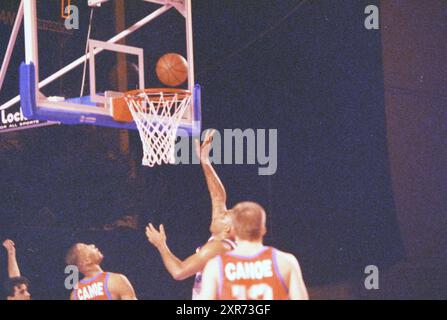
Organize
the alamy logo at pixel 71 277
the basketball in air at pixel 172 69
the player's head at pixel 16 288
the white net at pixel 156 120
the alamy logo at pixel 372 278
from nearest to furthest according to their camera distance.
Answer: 1. the white net at pixel 156 120
2. the player's head at pixel 16 288
3. the basketball in air at pixel 172 69
4. the alamy logo at pixel 372 278
5. the alamy logo at pixel 71 277

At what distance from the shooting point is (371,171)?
7.93m

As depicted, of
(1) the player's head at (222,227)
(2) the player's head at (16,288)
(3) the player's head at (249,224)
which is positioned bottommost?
(2) the player's head at (16,288)

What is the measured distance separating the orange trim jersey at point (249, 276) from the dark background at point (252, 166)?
3528 mm

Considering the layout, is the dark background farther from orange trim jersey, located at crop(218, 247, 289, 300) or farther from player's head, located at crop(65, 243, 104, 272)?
orange trim jersey, located at crop(218, 247, 289, 300)

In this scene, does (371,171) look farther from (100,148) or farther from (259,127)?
(100,148)

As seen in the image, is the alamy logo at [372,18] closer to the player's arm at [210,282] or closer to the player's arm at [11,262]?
the player's arm at [11,262]

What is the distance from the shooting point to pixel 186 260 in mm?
5820

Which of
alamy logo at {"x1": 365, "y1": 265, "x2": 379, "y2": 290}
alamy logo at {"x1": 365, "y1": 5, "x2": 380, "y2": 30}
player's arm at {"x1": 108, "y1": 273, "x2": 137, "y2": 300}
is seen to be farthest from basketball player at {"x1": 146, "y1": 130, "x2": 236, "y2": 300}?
alamy logo at {"x1": 365, "y1": 5, "x2": 380, "y2": 30}

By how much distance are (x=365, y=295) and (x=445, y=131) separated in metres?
1.89

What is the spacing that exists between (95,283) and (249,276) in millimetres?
1652

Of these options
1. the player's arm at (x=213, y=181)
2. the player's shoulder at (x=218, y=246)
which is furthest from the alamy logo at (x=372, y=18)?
the player's shoulder at (x=218, y=246)

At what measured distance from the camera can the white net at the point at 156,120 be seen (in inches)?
250

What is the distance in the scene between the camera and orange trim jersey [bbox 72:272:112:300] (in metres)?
5.74

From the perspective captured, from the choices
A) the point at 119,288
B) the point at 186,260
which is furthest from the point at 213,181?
the point at 119,288
